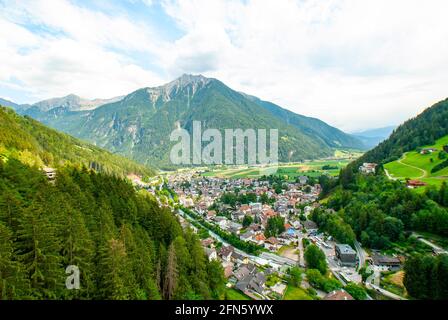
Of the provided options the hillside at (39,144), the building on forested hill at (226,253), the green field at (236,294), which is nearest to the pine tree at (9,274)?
the green field at (236,294)

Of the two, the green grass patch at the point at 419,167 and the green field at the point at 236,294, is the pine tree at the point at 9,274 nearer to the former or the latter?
the green field at the point at 236,294

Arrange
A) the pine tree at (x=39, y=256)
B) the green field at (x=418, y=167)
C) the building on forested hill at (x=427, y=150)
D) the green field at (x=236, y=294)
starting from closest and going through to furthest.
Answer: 1. the pine tree at (x=39, y=256)
2. the green field at (x=236, y=294)
3. the green field at (x=418, y=167)
4. the building on forested hill at (x=427, y=150)

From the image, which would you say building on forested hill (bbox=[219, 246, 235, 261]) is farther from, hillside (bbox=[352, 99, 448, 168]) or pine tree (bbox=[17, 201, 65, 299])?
hillside (bbox=[352, 99, 448, 168])

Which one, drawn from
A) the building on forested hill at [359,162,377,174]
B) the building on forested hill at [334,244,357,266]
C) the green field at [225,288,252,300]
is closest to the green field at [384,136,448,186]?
the building on forested hill at [359,162,377,174]

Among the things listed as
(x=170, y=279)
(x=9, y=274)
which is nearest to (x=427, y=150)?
(x=170, y=279)

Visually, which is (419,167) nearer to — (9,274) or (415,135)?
(415,135)
